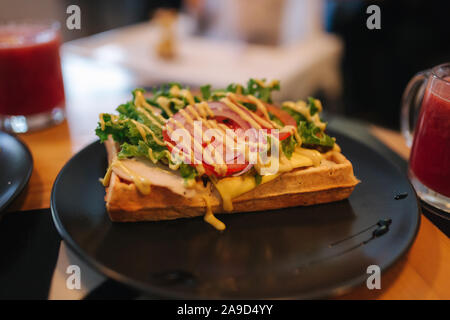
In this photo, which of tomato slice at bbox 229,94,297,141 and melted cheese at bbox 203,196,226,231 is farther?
tomato slice at bbox 229,94,297,141

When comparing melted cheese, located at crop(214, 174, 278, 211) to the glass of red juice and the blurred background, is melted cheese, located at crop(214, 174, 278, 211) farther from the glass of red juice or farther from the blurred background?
the blurred background

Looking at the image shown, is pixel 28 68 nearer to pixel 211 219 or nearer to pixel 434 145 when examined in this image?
pixel 211 219

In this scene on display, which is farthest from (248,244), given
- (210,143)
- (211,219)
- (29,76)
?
(29,76)

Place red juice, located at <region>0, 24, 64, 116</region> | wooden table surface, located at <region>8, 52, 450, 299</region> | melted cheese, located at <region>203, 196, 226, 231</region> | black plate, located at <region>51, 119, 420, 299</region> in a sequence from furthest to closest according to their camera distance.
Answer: red juice, located at <region>0, 24, 64, 116</region> < melted cheese, located at <region>203, 196, 226, 231</region> < wooden table surface, located at <region>8, 52, 450, 299</region> < black plate, located at <region>51, 119, 420, 299</region>

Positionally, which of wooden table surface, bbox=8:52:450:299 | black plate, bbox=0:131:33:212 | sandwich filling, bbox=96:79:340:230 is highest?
sandwich filling, bbox=96:79:340:230

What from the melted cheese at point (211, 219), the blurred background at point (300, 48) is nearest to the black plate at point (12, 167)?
the melted cheese at point (211, 219)

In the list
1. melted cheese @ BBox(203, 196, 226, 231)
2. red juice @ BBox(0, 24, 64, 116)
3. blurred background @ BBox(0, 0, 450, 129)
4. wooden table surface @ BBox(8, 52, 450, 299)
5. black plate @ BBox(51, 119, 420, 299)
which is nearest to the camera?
black plate @ BBox(51, 119, 420, 299)

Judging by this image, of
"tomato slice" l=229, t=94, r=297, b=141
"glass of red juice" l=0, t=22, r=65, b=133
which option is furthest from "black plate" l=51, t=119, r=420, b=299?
"glass of red juice" l=0, t=22, r=65, b=133
